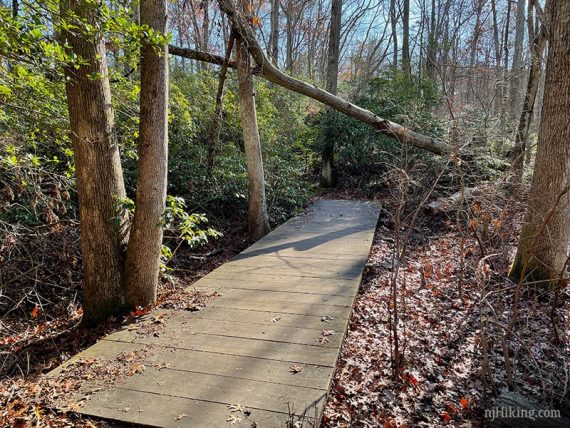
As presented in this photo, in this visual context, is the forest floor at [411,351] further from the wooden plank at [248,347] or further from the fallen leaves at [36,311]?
the wooden plank at [248,347]

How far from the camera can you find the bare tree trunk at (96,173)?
3.74 m

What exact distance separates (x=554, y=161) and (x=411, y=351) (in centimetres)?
316

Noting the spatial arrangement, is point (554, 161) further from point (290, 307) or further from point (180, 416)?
point (180, 416)

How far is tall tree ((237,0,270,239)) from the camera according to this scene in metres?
6.70

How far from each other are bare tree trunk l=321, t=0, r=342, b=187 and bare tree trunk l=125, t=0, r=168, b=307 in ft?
26.4

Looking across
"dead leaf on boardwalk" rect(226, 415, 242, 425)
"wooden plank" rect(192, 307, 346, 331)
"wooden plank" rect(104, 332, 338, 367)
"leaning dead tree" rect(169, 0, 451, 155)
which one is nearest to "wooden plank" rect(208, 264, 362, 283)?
"wooden plank" rect(192, 307, 346, 331)

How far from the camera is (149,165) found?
4.18 metres

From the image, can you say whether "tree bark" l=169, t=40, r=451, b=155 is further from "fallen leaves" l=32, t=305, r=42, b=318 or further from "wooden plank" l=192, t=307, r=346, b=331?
"fallen leaves" l=32, t=305, r=42, b=318

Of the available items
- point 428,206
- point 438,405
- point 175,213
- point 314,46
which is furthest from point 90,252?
point 314,46

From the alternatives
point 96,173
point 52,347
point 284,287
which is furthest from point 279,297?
point 52,347

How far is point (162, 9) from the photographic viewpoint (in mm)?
4121

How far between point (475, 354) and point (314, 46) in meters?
25.8

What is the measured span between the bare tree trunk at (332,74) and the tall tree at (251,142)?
16.5 feet

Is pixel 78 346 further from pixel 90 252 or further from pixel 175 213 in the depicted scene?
pixel 175 213
